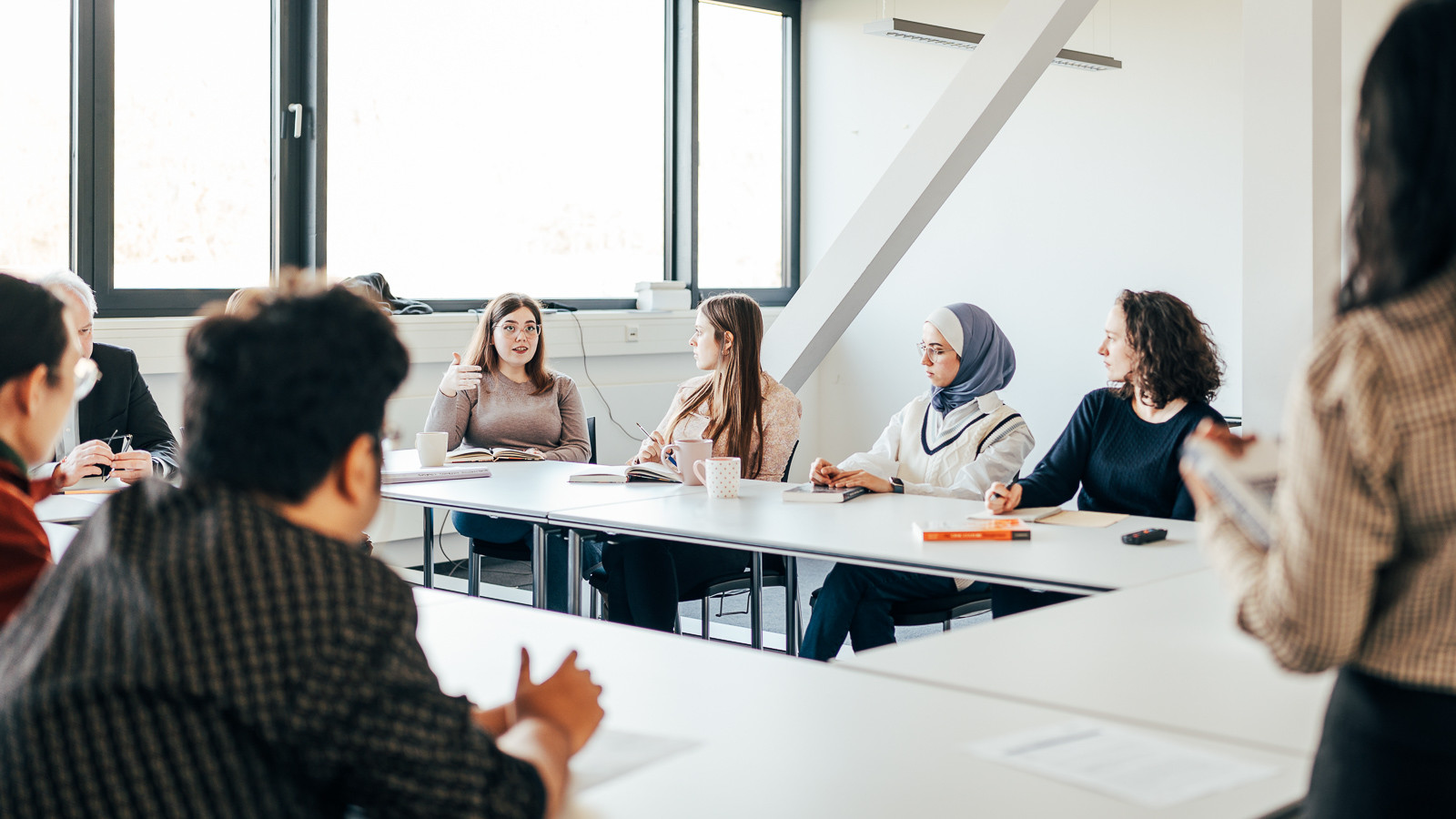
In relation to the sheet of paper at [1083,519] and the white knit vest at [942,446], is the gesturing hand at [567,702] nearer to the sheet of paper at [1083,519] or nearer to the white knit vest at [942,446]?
the sheet of paper at [1083,519]

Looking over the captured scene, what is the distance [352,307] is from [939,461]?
2701mm

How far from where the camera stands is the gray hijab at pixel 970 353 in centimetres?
354

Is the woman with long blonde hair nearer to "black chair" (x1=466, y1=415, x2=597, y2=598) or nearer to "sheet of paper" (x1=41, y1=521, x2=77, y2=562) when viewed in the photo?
"black chair" (x1=466, y1=415, x2=597, y2=598)

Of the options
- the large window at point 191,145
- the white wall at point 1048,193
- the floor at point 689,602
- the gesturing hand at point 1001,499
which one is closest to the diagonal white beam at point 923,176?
the floor at point 689,602

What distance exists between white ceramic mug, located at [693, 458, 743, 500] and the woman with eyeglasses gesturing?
3.61 ft

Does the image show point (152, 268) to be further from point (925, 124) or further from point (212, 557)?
point (212, 557)

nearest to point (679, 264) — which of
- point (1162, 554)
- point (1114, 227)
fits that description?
point (1114, 227)

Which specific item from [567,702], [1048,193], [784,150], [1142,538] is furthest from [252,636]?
[784,150]

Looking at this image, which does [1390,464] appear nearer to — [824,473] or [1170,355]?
[1170,355]

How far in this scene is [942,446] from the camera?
356cm

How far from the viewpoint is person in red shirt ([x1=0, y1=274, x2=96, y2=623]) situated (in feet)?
5.04

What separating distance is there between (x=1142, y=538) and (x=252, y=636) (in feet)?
6.27

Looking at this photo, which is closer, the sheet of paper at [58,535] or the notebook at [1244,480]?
the notebook at [1244,480]

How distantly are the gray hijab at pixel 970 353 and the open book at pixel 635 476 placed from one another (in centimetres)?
80
